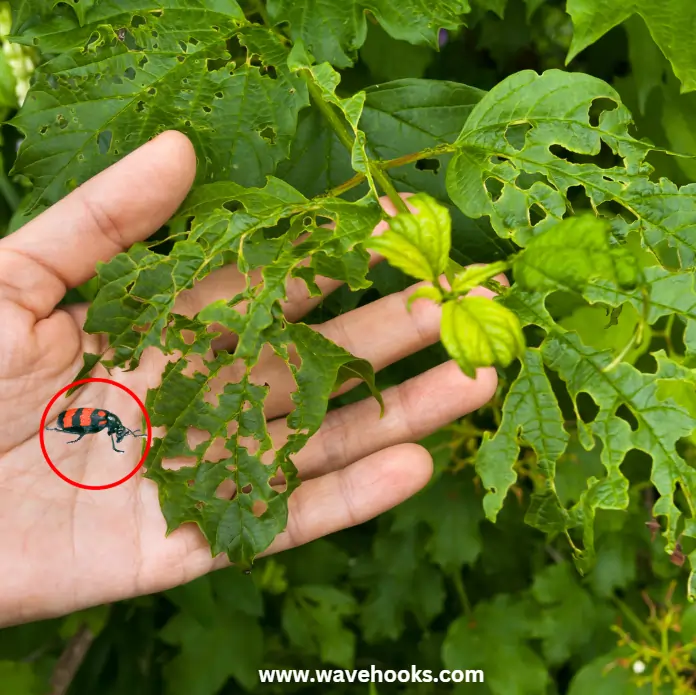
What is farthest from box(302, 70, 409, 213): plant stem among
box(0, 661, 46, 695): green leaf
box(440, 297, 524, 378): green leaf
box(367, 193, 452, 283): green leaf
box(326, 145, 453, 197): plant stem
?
box(0, 661, 46, 695): green leaf

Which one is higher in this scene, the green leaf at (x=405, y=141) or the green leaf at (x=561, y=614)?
the green leaf at (x=405, y=141)

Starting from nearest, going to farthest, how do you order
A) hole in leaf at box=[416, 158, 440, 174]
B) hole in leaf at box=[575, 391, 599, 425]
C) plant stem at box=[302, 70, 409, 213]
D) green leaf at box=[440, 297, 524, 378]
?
1. green leaf at box=[440, 297, 524, 378]
2. plant stem at box=[302, 70, 409, 213]
3. hole in leaf at box=[416, 158, 440, 174]
4. hole in leaf at box=[575, 391, 599, 425]

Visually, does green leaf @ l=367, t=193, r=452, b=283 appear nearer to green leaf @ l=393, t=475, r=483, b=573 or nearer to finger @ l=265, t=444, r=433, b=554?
finger @ l=265, t=444, r=433, b=554

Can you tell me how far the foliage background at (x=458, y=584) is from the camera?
144 cm

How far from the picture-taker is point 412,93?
1.26m

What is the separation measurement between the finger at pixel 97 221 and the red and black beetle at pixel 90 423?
0.65 ft

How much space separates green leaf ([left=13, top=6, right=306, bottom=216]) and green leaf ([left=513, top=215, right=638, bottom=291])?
21.8 inches

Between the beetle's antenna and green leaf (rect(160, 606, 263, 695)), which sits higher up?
the beetle's antenna

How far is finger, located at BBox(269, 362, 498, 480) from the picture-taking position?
4.32ft

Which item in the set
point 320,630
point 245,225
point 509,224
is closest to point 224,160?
point 245,225

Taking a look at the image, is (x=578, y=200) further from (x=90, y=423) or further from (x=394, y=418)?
(x=90, y=423)

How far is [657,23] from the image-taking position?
44.3 inches

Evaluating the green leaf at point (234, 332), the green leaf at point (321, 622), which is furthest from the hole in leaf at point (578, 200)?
the green leaf at point (321, 622)

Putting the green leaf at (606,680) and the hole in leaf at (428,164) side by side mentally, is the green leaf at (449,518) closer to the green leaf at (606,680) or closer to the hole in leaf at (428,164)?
the green leaf at (606,680)
